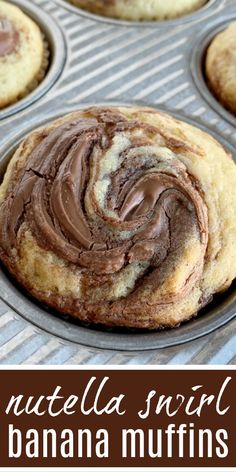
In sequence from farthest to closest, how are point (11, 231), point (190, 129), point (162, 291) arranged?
point (190, 129)
point (11, 231)
point (162, 291)

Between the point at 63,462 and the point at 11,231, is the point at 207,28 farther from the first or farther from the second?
the point at 63,462

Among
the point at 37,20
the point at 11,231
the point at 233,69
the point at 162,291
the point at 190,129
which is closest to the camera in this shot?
the point at 162,291

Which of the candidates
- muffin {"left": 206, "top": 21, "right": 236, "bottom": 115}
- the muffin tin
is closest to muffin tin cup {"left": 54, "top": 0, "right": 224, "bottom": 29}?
the muffin tin

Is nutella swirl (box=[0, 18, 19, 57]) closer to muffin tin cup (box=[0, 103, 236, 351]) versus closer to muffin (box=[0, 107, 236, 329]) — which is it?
muffin (box=[0, 107, 236, 329])

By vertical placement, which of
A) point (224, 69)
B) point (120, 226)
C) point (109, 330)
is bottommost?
point (109, 330)

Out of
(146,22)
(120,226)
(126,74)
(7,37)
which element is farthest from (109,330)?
(146,22)

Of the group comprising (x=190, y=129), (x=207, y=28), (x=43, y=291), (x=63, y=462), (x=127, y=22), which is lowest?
(x=63, y=462)

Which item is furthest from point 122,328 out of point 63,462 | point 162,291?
point 63,462

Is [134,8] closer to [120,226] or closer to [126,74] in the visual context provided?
[126,74]
